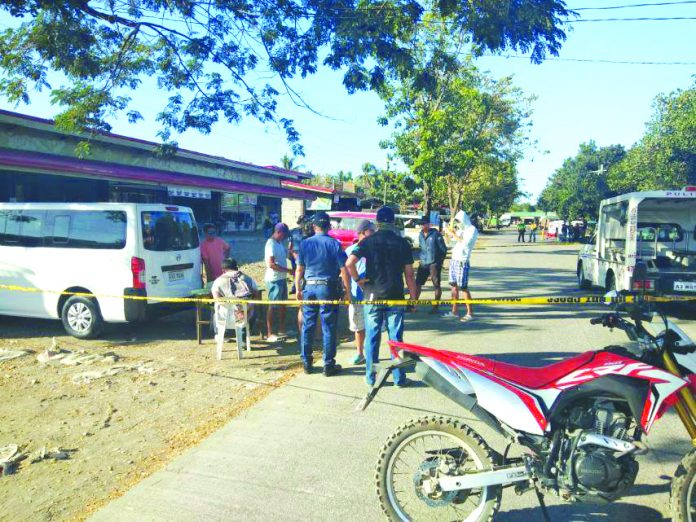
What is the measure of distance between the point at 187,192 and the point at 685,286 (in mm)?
18134

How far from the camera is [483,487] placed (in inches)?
117

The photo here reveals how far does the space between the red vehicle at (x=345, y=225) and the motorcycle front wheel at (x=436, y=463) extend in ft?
39.2

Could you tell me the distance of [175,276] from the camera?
26.9ft

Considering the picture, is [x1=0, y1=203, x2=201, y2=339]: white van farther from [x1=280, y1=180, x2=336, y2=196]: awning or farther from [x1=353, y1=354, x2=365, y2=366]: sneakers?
[x1=280, y1=180, x2=336, y2=196]: awning

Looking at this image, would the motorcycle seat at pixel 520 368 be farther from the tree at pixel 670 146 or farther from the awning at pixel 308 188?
the awning at pixel 308 188

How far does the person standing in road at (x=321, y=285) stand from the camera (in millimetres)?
5973

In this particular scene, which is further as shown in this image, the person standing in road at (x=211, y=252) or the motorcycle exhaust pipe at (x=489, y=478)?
the person standing in road at (x=211, y=252)

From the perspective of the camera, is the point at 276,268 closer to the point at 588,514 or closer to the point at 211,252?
the point at 211,252

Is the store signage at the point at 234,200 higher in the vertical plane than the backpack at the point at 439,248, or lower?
higher

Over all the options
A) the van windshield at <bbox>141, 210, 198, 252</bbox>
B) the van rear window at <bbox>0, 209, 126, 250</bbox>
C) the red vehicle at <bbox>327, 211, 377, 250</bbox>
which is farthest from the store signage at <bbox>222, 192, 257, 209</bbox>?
the van rear window at <bbox>0, 209, 126, 250</bbox>

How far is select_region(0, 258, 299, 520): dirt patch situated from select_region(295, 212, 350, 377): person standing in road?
529 millimetres

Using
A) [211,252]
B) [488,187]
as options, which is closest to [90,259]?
[211,252]

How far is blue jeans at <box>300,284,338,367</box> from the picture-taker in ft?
19.4

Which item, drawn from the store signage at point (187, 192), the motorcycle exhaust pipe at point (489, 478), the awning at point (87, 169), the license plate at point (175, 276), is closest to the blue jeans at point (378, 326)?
the motorcycle exhaust pipe at point (489, 478)
